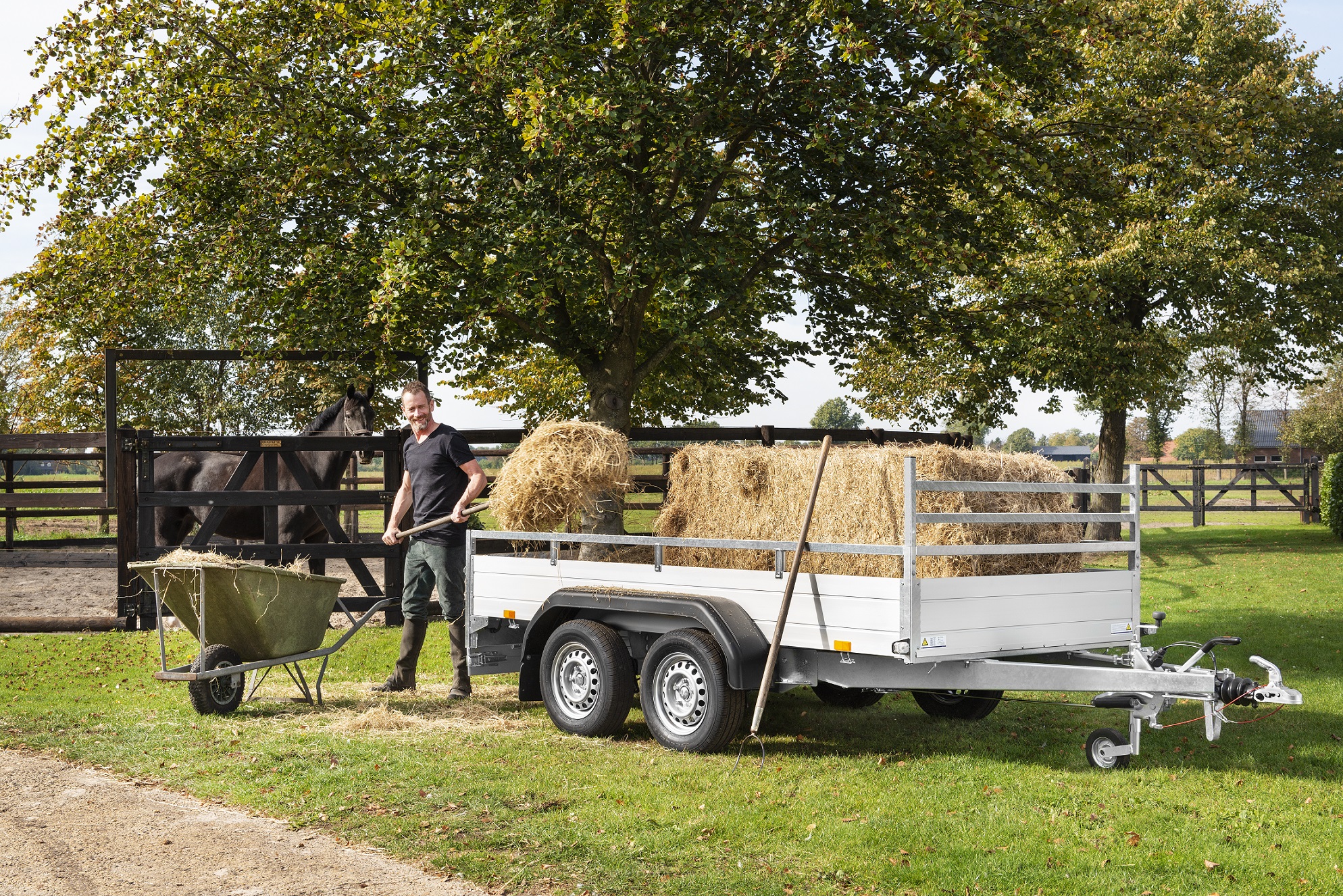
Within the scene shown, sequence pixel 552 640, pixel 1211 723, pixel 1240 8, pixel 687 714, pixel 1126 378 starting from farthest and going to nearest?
pixel 1240 8
pixel 1126 378
pixel 552 640
pixel 687 714
pixel 1211 723

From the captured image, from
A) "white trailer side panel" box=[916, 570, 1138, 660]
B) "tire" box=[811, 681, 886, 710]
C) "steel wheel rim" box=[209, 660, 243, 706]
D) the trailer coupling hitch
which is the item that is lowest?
"tire" box=[811, 681, 886, 710]

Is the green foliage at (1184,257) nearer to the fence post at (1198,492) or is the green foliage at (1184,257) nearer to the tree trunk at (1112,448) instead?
the tree trunk at (1112,448)

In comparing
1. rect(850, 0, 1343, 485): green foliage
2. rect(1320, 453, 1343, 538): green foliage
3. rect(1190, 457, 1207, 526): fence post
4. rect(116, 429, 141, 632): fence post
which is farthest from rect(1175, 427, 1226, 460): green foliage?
rect(116, 429, 141, 632): fence post

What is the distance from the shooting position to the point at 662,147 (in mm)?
11086

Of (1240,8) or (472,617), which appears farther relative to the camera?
(1240,8)

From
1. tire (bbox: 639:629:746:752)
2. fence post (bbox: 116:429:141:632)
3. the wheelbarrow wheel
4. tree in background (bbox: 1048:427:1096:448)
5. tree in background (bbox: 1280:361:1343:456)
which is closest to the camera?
tire (bbox: 639:629:746:752)

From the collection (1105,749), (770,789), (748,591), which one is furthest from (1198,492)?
(770,789)

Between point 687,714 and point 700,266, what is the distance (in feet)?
16.9

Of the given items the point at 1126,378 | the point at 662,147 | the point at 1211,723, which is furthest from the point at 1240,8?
the point at 1211,723

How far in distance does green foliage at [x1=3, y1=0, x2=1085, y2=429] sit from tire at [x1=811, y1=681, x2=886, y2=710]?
13.3ft

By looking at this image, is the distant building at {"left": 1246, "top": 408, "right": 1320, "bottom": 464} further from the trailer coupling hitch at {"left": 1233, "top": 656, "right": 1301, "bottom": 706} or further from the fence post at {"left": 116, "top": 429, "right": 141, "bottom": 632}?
the trailer coupling hitch at {"left": 1233, "top": 656, "right": 1301, "bottom": 706}

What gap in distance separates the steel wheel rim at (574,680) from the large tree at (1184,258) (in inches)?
471

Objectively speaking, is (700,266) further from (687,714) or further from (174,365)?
(174,365)

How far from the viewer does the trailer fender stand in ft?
20.2
